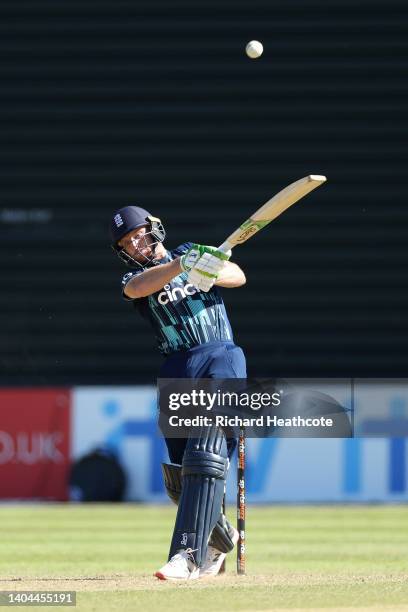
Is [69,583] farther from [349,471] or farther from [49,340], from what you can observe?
[49,340]

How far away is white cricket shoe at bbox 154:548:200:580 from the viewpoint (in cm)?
539

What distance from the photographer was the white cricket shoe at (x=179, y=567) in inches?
212

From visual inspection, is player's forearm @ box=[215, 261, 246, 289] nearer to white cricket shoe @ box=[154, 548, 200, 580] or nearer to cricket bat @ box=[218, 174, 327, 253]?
cricket bat @ box=[218, 174, 327, 253]

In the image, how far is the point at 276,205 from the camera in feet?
18.3

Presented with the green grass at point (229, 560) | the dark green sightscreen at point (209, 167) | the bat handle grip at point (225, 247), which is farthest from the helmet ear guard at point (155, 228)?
the dark green sightscreen at point (209, 167)

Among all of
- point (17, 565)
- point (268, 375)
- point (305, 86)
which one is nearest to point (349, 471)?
point (268, 375)

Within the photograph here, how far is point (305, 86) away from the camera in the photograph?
43.6ft

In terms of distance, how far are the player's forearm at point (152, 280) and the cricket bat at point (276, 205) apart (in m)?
0.21

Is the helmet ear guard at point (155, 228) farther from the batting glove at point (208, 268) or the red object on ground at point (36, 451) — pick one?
the red object on ground at point (36, 451)

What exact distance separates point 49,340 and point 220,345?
Answer: 309 inches

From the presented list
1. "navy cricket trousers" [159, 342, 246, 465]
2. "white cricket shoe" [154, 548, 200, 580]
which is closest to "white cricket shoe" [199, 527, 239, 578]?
"white cricket shoe" [154, 548, 200, 580]

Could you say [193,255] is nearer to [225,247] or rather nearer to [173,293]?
[225,247]

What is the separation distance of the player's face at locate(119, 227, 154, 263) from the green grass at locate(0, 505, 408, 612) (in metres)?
1.33

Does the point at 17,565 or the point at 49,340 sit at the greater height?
the point at 49,340
